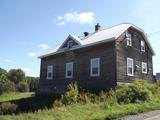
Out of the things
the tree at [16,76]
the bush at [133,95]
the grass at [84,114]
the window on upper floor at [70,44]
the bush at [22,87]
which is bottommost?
the bush at [22,87]

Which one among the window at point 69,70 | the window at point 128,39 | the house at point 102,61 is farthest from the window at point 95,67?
the window at point 128,39

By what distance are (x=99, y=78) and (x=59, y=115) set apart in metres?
11.8

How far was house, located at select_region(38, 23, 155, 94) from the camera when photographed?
21312 millimetres

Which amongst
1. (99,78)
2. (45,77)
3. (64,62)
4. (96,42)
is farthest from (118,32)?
(45,77)

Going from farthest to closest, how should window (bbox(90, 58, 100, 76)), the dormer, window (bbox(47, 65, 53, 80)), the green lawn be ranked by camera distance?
window (bbox(47, 65, 53, 80)) → the dormer → window (bbox(90, 58, 100, 76)) → the green lawn

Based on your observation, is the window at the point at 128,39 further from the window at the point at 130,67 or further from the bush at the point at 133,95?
the bush at the point at 133,95

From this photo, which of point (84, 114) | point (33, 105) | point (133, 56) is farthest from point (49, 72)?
point (84, 114)

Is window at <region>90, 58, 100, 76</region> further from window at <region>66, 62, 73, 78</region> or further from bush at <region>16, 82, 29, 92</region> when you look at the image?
bush at <region>16, 82, 29, 92</region>

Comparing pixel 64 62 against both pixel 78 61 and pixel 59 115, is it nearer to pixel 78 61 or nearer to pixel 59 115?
pixel 78 61

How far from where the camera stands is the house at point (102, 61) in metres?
21.3

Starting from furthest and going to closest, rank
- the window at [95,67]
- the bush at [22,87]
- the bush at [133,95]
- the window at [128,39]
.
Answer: the bush at [22,87] < the window at [128,39] < the window at [95,67] < the bush at [133,95]

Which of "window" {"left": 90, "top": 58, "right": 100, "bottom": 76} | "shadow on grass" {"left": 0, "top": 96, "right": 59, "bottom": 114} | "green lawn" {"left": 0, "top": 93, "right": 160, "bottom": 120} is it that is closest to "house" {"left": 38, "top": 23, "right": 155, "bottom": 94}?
"window" {"left": 90, "top": 58, "right": 100, "bottom": 76}

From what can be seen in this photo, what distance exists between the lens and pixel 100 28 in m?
29.5

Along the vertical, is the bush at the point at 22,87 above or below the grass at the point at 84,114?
below
